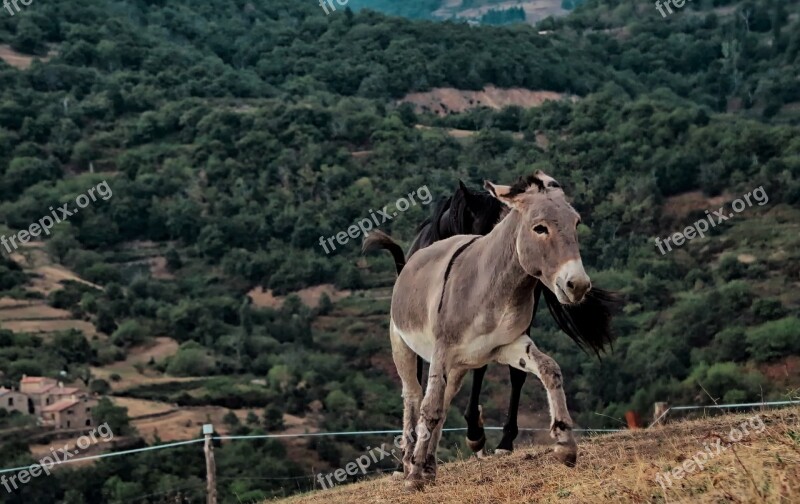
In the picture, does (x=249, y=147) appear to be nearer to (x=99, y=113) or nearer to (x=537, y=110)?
(x=99, y=113)

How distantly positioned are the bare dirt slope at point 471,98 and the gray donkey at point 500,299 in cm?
8445

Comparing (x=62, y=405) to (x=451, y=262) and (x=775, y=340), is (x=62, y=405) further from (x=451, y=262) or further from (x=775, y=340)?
(x=451, y=262)

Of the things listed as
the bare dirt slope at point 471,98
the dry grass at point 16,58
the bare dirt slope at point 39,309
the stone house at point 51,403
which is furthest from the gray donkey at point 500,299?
the dry grass at point 16,58

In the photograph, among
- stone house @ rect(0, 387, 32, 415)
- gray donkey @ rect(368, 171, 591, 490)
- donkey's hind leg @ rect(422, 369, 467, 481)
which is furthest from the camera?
stone house @ rect(0, 387, 32, 415)

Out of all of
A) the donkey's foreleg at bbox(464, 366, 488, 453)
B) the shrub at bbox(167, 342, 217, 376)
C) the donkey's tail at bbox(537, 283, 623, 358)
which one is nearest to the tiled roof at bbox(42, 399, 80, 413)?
the shrub at bbox(167, 342, 217, 376)

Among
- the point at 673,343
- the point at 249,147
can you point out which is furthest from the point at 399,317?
the point at 249,147

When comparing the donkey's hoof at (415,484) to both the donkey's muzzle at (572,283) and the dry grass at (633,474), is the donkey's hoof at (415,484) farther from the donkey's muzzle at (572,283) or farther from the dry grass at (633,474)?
the donkey's muzzle at (572,283)

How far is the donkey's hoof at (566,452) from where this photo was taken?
7.62 metres

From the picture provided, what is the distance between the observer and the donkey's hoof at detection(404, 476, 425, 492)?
820 cm

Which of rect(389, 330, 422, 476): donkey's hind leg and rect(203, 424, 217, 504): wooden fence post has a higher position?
rect(389, 330, 422, 476): donkey's hind leg

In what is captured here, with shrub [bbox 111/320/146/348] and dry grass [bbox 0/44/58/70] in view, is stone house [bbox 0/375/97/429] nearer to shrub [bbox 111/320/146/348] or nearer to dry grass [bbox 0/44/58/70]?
shrub [bbox 111/320/146/348]

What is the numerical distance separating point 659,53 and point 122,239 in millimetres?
54918

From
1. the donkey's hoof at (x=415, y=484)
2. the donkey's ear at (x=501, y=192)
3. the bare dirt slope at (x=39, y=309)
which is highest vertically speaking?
the donkey's ear at (x=501, y=192)

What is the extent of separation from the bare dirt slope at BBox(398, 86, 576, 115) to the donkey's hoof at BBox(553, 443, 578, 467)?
280ft
